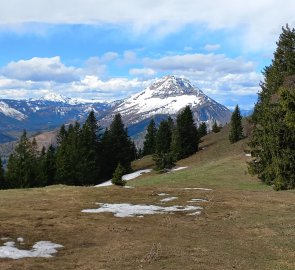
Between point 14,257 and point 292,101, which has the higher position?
point 292,101

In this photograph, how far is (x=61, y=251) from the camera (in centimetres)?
2030

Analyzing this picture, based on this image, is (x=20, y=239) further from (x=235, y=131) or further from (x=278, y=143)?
(x=235, y=131)

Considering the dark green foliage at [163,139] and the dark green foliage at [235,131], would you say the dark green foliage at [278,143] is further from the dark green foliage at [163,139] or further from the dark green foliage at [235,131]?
the dark green foliage at [163,139]

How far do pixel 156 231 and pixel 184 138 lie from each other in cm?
8061

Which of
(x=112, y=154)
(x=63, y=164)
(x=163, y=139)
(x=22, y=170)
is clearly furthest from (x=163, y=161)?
(x=163, y=139)

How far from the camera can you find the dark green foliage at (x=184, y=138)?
104 metres

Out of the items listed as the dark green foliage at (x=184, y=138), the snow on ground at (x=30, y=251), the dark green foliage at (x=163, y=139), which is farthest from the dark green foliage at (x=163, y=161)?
the snow on ground at (x=30, y=251)

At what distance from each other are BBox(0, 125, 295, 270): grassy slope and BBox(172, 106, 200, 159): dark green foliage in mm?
61315

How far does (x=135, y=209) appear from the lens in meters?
32.2

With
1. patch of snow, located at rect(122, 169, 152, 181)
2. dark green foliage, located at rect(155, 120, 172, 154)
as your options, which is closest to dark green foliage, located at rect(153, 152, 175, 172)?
patch of snow, located at rect(122, 169, 152, 181)

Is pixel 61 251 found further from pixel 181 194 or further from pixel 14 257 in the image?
pixel 181 194

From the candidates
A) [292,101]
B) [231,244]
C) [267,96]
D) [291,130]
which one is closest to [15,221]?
[231,244]

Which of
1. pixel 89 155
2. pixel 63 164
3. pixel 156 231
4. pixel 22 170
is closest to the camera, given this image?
pixel 156 231

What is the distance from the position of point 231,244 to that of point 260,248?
1.43m
